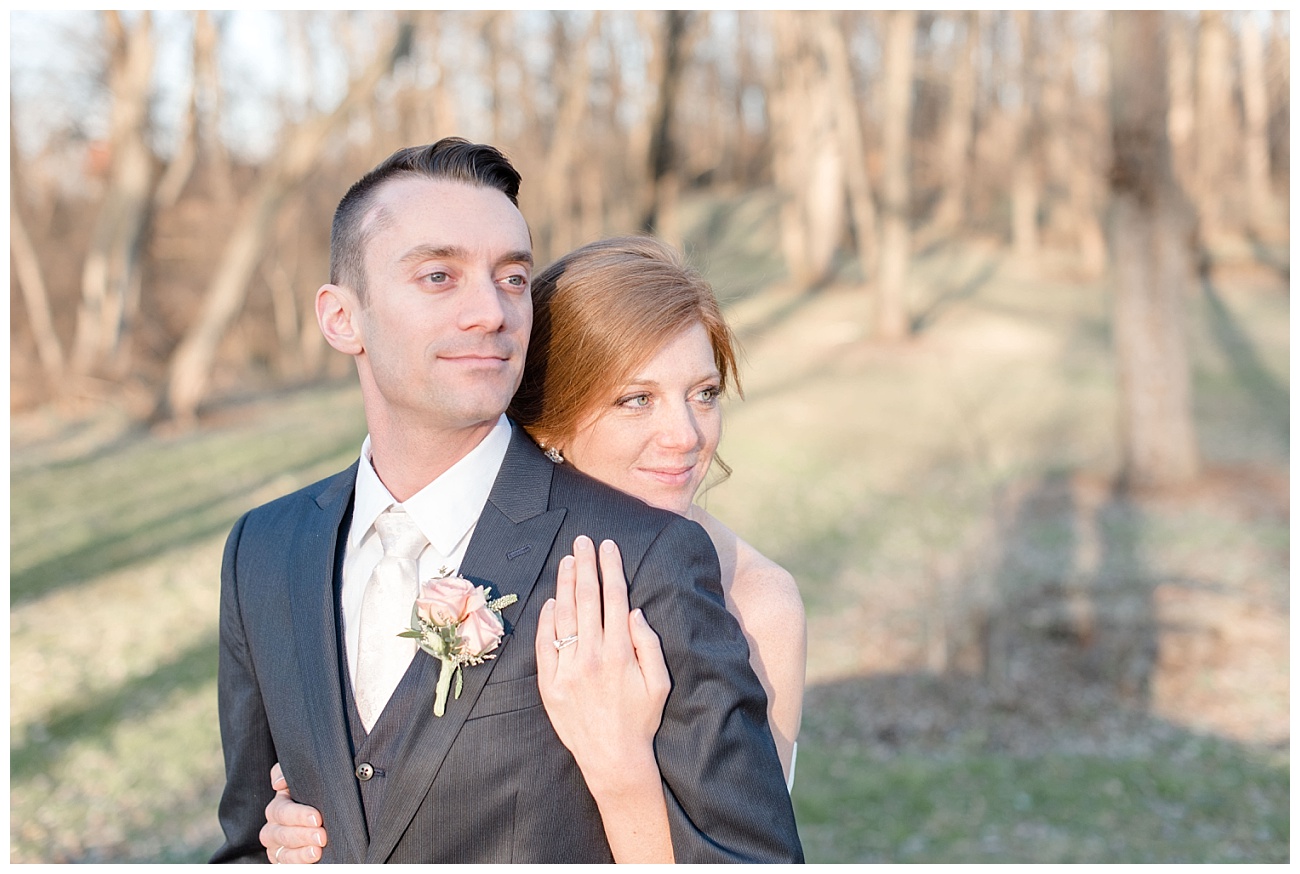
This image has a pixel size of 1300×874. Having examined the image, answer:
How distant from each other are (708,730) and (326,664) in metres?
0.79

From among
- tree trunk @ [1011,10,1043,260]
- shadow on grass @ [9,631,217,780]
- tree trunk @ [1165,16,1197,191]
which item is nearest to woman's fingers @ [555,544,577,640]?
shadow on grass @ [9,631,217,780]

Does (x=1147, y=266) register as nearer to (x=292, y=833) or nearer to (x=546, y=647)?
(x=546, y=647)

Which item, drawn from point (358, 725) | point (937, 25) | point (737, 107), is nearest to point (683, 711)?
point (358, 725)

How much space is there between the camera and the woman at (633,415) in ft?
7.75

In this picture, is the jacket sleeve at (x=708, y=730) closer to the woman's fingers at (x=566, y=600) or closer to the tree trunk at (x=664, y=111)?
the woman's fingers at (x=566, y=600)

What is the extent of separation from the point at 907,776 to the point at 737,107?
40072mm

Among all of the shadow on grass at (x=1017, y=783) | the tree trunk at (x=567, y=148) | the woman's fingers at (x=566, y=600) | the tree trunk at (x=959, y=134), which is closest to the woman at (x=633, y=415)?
the woman's fingers at (x=566, y=600)

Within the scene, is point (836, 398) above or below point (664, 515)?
below

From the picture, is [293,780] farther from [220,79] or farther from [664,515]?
[220,79]

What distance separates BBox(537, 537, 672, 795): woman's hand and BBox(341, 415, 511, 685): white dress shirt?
0.29 metres

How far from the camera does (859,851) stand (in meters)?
6.84

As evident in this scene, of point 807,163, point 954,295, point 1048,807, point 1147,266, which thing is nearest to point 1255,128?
point 954,295

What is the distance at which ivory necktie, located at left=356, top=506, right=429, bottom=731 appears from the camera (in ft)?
7.61

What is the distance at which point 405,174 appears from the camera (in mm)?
2383
